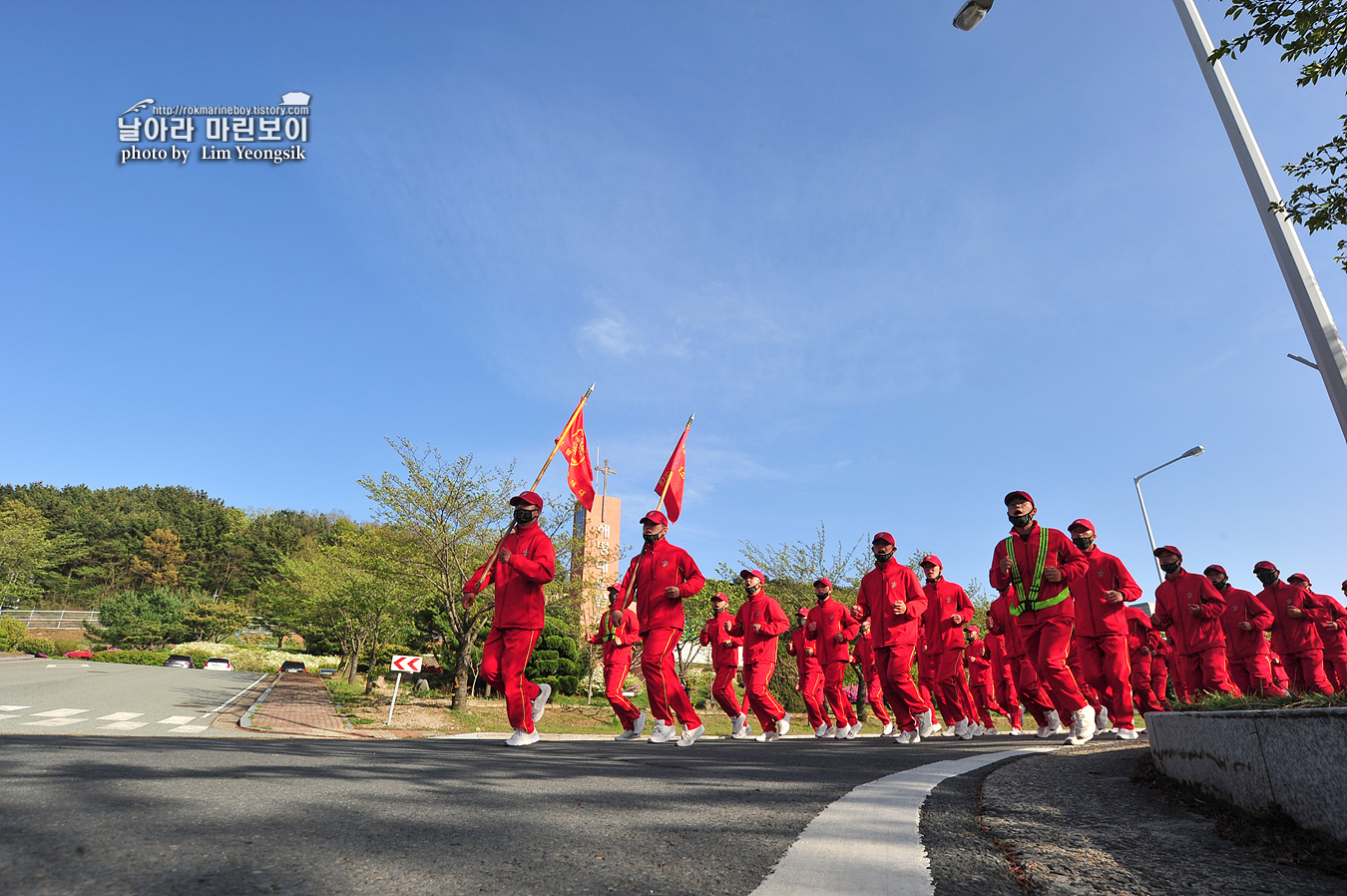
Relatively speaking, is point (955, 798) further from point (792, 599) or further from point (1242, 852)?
point (792, 599)

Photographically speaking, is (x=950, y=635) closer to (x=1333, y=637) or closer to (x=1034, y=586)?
(x=1034, y=586)

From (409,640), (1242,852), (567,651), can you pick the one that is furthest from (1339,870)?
(409,640)

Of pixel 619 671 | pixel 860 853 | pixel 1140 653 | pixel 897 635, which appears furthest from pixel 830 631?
pixel 860 853

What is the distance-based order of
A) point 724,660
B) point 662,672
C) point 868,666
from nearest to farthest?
point 662,672 → point 724,660 → point 868,666

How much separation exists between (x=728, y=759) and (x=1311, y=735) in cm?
375

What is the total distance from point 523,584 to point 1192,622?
8798mm

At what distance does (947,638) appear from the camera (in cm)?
1085

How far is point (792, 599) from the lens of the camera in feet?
89.2

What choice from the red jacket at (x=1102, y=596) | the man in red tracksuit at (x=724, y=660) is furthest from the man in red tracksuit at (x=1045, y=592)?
the man in red tracksuit at (x=724, y=660)

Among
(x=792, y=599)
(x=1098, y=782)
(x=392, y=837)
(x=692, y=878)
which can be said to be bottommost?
(x=1098, y=782)

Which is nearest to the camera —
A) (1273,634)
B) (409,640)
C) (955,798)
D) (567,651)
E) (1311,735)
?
(1311,735)

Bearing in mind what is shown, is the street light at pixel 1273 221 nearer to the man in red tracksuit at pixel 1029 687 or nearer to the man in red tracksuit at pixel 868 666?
the man in red tracksuit at pixel 1029 687

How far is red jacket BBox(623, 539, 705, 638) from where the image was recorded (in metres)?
8.50

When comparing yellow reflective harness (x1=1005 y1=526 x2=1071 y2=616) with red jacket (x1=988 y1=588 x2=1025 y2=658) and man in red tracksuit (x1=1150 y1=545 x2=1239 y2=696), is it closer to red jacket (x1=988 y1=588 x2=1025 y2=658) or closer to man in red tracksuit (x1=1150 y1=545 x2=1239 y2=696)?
red jacket (x1=988 y1=588 x2=1025 y2=658)
